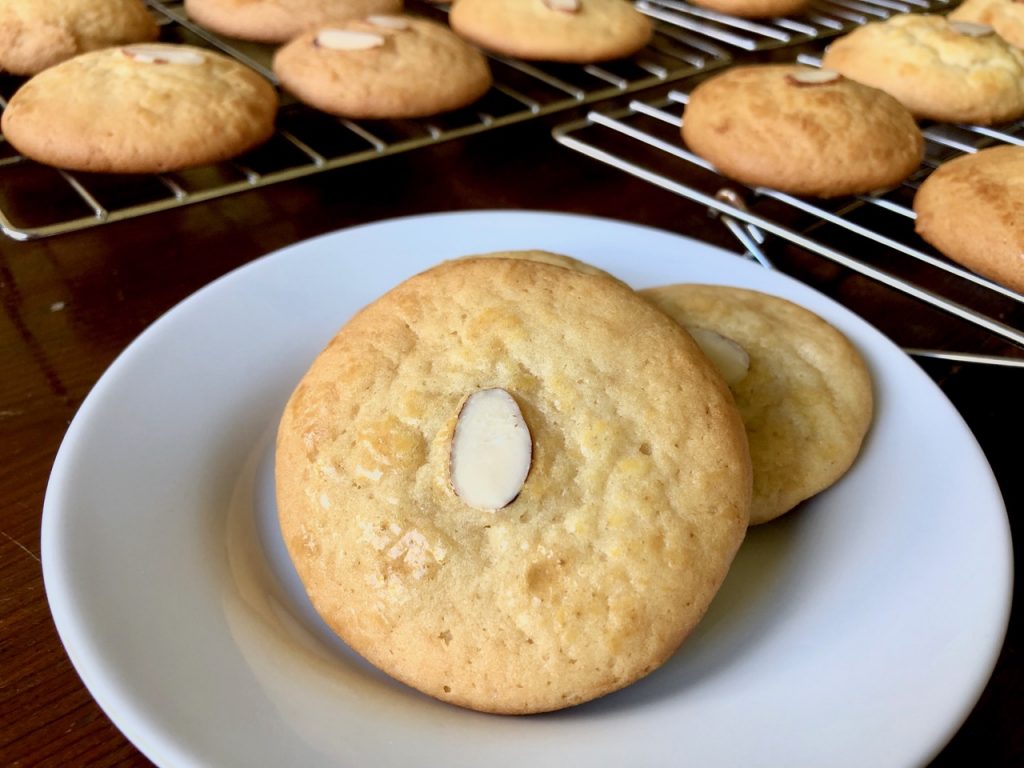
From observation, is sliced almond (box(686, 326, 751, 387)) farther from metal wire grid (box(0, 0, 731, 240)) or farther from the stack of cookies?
metal wire grid (box(0, 0, 731, 240))

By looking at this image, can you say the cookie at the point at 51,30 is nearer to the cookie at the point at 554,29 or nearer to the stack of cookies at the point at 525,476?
the cookie at the point at 554,29

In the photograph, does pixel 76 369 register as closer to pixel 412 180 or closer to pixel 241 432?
pixel 241 432

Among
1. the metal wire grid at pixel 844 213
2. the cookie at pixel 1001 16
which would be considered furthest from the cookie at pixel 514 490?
the cookie at pixel 1001 16

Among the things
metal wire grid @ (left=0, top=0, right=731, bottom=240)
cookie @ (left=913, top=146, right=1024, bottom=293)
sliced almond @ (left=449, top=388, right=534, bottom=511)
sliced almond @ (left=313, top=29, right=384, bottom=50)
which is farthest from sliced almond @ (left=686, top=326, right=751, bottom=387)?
sliced almond @ (left=313, top=29, right=384, bottom=50)

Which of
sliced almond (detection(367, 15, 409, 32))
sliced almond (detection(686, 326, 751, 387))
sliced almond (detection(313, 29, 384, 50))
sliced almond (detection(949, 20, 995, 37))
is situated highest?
sliced almond (detection(949, 20, 995, 37))

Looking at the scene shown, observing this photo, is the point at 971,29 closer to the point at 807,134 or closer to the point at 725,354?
the point at 807,134

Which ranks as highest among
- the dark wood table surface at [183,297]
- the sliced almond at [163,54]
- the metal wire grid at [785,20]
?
the metal wire grid at [785,20]

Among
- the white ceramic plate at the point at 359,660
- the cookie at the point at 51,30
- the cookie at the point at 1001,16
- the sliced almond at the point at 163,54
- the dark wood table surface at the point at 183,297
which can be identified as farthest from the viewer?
the cookie at the point at 1001,16
